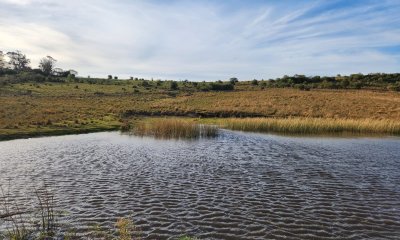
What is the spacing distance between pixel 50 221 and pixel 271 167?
1156 cm

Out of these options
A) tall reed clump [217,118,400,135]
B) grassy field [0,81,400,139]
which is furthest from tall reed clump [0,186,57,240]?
tall reed clump [217,118,400,135]

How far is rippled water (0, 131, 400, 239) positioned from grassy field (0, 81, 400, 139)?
1131cm

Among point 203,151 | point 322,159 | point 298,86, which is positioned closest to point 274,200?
point 322,159

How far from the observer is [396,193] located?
1479cm

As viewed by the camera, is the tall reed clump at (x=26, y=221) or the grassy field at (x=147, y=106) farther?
the grassy field at (x=147, y=106)

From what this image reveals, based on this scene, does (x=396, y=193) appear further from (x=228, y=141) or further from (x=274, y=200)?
(x=228, y=141)

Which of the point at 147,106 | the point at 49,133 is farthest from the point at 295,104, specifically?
the point at 49,133

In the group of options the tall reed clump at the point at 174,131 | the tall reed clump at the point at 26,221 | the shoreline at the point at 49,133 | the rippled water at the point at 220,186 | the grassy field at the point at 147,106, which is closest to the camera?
the tall reed clump at the point at 26,221

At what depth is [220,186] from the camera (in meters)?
15.5

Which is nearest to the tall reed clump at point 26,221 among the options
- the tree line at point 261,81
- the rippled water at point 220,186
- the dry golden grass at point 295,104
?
the rippled water at point 220,186

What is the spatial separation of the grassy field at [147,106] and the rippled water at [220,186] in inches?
445

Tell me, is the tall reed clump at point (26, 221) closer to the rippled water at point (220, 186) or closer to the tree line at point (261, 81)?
the rippled water at point (220, 186)

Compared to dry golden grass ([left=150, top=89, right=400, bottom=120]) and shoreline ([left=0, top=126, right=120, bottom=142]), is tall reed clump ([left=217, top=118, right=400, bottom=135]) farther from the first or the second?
shoreline ([left=0, top=126, right=120, bottom=142])

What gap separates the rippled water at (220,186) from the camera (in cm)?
1107
